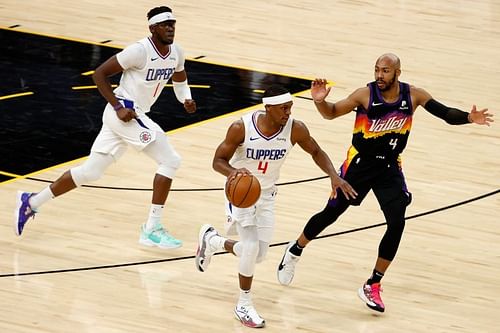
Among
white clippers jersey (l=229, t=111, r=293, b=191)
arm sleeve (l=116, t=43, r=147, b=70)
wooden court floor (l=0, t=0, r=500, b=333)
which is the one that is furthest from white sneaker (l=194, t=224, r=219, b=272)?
arm sleeve (l=116, t=43, r=147, b=70)

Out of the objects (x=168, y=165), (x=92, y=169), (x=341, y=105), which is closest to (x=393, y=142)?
(x=341, y=105)

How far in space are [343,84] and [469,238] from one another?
18.1ft

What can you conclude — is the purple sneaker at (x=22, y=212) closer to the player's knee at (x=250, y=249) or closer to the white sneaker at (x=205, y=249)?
the white sneaker at (x=205, y=249)

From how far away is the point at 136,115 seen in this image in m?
10.7

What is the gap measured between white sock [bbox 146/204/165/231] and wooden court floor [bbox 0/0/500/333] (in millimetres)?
230

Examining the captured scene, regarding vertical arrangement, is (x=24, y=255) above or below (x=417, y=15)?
below

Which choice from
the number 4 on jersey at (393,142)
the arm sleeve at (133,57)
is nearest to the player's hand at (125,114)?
the arm sleeve at (133,57)

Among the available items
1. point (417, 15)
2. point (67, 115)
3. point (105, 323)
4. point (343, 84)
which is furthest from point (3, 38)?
point (105, 323)

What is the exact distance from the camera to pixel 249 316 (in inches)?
363

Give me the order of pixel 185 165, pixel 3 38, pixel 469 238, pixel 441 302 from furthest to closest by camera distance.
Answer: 1. pixel 3 38
2. pixel 185 165
3. pixel 469 238
4. pixel 441 302

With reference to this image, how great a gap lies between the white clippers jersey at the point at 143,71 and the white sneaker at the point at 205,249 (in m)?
1.54

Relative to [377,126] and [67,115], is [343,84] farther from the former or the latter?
[377,126]

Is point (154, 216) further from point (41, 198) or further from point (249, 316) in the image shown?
point (249, 316)

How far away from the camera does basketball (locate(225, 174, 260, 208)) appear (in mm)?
8750
